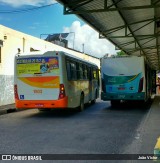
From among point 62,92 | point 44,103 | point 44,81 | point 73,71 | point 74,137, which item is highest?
point 73,71

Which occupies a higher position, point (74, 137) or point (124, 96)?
point (124, 96)

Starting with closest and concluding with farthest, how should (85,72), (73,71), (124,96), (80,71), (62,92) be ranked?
(62,92)
(73,71)
(80,71)
(124,96)
(85,72)

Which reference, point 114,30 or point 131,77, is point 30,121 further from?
point 114,30

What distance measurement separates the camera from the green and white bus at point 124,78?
1889 centimetres

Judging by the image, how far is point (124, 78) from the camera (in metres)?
19.2

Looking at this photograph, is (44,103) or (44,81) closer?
(44,103)

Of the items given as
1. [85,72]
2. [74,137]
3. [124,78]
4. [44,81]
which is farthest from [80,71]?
[74,137]

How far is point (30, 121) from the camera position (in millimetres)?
→ 13695

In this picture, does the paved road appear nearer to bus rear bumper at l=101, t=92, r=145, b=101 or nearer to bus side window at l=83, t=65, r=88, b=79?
bus rear bumper at l=101, t=92, r=145, b=101

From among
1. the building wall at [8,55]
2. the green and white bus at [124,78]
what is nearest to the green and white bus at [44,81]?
the green and white bus at [124,78]

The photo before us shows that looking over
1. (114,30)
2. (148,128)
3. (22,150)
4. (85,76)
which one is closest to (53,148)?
(22,150)

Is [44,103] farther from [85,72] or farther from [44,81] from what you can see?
[85,72]

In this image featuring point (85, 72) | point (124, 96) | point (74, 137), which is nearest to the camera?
point (74, 137)

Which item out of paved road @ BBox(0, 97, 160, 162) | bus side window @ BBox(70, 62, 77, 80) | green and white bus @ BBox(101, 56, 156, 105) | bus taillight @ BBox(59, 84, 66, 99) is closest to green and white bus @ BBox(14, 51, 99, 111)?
bus taillight @ BBox(59, 84, 66, 99)
